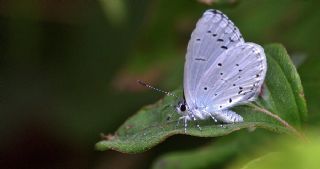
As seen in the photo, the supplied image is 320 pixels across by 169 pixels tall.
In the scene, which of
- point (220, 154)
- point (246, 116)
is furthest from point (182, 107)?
point (220, 154)

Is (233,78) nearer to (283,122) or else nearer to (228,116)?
(228,116)

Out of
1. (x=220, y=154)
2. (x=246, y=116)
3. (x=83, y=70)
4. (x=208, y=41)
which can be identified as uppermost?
(x=83, y=70)

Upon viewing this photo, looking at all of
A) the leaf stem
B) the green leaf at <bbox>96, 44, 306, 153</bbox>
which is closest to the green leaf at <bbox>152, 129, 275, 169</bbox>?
the green leaf at <bbox>96, 44, 306, 153</bbox>

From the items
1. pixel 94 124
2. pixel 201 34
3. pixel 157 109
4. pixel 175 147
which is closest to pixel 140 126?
pixel 157 109

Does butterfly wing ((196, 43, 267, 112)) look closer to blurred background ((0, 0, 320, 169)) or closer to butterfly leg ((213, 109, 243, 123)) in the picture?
butterfly leg ((213, 109, 243, 123))

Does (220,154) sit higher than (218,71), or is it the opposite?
(218,71)
